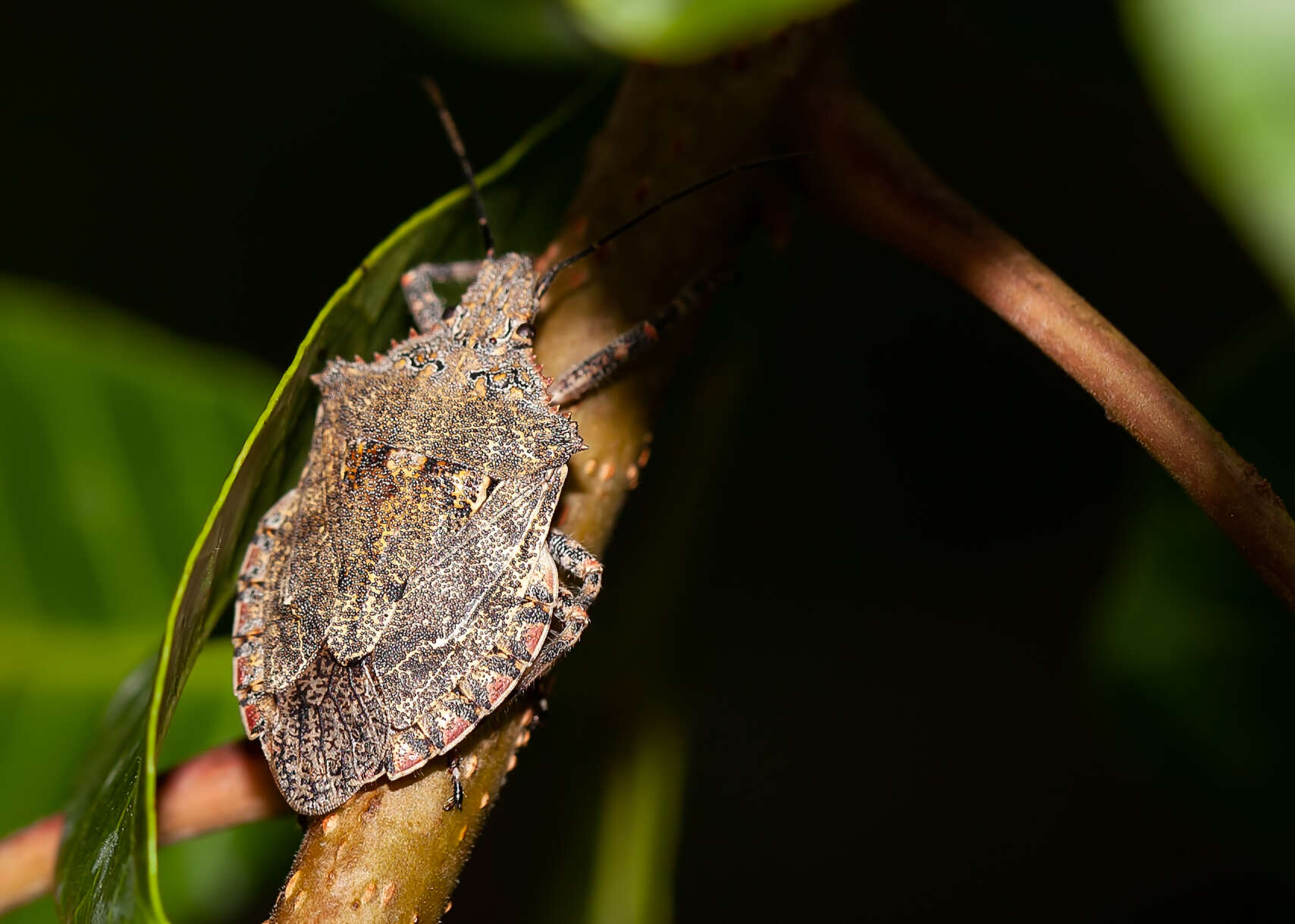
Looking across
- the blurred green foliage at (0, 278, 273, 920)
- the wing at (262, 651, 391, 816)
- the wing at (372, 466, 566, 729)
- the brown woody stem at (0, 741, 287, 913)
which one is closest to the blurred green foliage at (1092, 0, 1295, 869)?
the wing at (372, 466, 566, 729)

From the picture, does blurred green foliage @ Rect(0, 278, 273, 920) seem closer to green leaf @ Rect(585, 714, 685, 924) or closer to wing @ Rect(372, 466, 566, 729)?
wing @ Rect(372, 466, 566, 729)

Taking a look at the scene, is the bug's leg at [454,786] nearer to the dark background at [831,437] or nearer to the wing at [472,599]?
the wing at [472,599]

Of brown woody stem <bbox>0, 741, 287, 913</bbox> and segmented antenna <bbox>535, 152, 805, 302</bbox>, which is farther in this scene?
segmented antenna <bbox>535, 152, 805, 302</bbox>

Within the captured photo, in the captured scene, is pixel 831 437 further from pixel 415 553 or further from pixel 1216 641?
pixel 415 553

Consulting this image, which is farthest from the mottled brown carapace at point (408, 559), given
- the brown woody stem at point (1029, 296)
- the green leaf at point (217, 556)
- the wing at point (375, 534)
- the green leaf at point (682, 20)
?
the green leaf at point (682, 20)

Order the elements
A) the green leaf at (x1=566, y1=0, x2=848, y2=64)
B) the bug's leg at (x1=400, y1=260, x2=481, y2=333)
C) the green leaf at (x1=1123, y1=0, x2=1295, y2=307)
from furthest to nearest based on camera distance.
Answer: the bug's leg at (x1=400, y1=260, x2=481, y2=333), the green leaf at (x1=566, y1=0, x2=848, y2=64), the green leaf at (x1=1123, y1=0, x2=1295, y2=307)

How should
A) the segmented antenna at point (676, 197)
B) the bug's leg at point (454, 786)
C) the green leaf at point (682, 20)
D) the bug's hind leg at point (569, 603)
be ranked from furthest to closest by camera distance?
the bug's hind leg at point (569, 603)
the segmented antenna at point (676, 197)
the bug's leg at point (454, 786)
the green leaf at point (682, 20)
